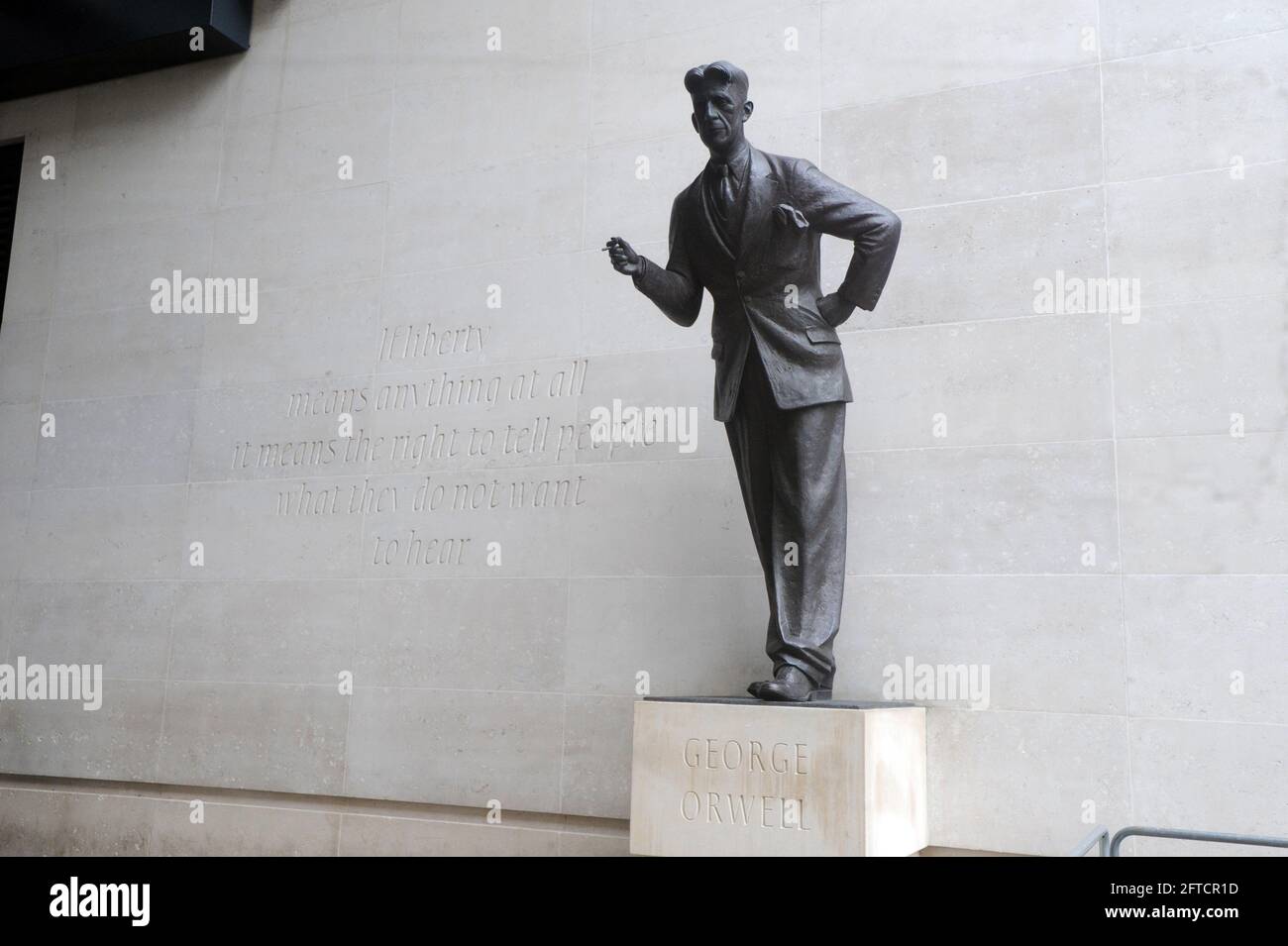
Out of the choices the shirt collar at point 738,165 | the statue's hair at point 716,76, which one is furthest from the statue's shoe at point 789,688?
the statue's hair at point 716,76

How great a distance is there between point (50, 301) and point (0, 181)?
5.23ft

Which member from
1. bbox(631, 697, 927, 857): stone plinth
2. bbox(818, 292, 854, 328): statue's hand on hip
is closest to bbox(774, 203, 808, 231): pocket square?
bbox(818, 292, 854, 328): statue's hand on hip

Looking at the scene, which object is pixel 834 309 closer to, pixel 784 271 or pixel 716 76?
pixel 784 271

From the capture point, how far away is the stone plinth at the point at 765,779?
4.63m

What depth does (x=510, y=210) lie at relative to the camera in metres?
7.48

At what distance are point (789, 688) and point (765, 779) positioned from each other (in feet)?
1.38

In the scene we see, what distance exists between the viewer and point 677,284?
5.40 meters

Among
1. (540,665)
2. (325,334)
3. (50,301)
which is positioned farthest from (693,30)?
(50,301)

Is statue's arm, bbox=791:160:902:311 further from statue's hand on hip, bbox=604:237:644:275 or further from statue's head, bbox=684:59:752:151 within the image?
statue's hand on hip, bbox=604:237:644:275

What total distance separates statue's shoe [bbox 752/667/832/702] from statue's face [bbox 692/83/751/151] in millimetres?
2301

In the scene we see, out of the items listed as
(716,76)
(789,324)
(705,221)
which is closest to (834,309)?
(789,324)

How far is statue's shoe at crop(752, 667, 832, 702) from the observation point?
496 centimetres

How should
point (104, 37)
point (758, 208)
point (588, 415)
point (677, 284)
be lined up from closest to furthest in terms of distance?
point (758, 208) < point (677, 284) < point (588, 415) < point (104, 37)

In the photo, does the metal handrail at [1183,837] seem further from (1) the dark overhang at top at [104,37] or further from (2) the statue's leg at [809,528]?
(1) the dark overhang at top at [104,37]
